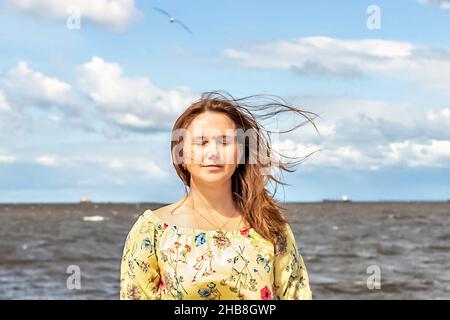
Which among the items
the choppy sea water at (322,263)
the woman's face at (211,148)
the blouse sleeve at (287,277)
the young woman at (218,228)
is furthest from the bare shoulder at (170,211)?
the choppy sea water at (322,263)

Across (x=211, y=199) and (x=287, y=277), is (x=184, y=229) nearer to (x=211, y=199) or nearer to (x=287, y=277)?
(x=211, y=199)

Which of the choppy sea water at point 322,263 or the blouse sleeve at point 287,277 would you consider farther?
the choppy sea water at point 322,263

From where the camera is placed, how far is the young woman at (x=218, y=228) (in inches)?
124

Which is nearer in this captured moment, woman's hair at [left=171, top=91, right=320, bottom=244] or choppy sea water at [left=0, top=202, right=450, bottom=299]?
woman's hair at [left=171, top=91, right=320, bottom=244]

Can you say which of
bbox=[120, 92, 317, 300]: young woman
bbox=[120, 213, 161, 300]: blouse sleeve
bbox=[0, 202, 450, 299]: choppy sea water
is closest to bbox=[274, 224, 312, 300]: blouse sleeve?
bbox=[120, 92, 317, 300]: young woman

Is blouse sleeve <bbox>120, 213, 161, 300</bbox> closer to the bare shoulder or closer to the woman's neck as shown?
the bare shoulder

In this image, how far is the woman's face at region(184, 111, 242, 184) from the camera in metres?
3.27

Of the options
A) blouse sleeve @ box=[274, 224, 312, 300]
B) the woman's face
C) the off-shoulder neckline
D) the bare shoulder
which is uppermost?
the woman's face

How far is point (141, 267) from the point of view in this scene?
3.17 meters

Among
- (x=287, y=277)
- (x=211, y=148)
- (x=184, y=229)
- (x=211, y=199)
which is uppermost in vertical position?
(x=211, y=148)

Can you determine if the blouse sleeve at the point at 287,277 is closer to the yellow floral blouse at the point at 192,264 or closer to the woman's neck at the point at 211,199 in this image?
the yellow floral blouse at the point at 192,264

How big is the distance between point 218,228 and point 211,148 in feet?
1.15

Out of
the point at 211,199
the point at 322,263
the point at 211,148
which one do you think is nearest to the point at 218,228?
the point at 211,199

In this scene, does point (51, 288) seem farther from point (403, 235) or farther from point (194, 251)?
point (403, 235)
